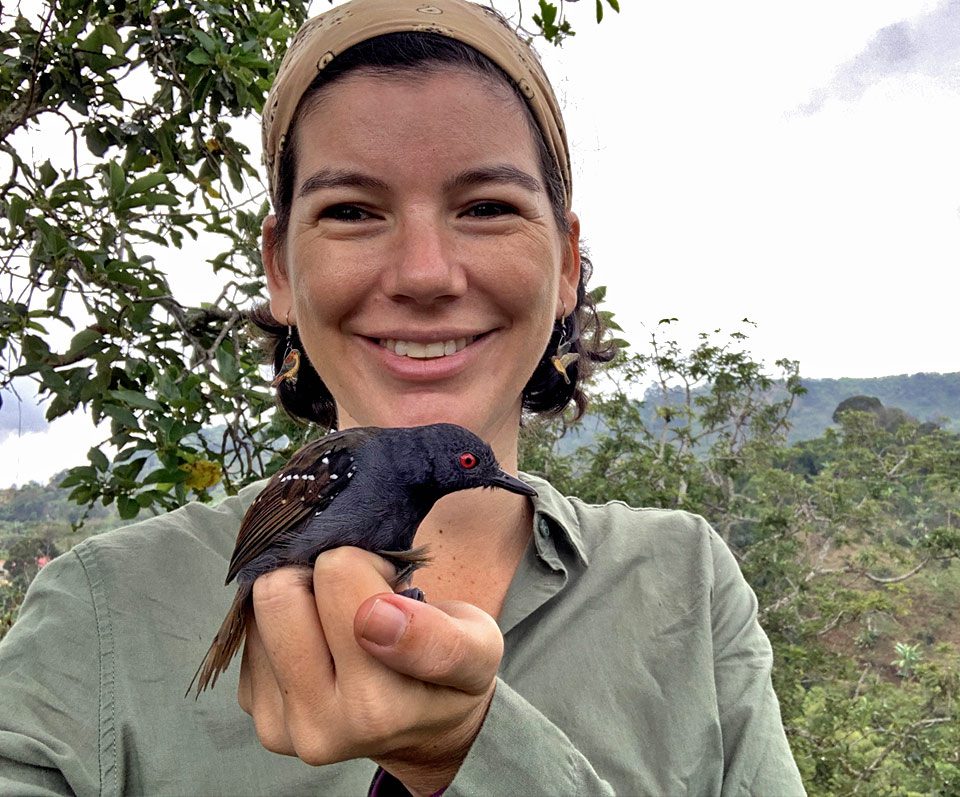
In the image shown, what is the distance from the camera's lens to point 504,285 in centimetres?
252

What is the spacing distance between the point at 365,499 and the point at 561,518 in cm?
106

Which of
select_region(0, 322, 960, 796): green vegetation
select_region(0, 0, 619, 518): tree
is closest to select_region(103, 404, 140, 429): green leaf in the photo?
select_region(0, 0, 619, 518): tree

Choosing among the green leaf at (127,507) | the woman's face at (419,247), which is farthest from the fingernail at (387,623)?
the green leaf at (127,507)

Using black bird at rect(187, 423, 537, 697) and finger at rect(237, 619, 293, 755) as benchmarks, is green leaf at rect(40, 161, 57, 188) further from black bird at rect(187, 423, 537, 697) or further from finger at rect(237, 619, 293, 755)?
finger at rect(237, 619, 293, 755)

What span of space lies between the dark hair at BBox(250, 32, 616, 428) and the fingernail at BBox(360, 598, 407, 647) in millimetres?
1476

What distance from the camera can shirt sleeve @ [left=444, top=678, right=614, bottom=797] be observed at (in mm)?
1965

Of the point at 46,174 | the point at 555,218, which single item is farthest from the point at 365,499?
the point at 46,174

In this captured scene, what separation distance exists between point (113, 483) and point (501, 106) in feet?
8.42

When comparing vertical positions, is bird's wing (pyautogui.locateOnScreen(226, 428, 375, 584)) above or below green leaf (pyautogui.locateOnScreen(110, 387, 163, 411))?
below

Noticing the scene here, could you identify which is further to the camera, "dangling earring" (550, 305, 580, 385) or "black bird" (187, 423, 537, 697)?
"dangling earring" (550, 305, 580, 385)

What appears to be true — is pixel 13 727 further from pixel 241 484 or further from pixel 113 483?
pixel 241 484

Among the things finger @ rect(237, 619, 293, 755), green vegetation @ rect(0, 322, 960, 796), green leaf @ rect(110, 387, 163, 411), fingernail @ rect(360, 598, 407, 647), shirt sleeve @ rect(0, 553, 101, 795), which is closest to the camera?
fingernail @ rect(360, 598, 407, 647)

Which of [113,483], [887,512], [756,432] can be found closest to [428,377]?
[113,483]

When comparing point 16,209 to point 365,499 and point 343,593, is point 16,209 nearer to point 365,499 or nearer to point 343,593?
point 365,499
